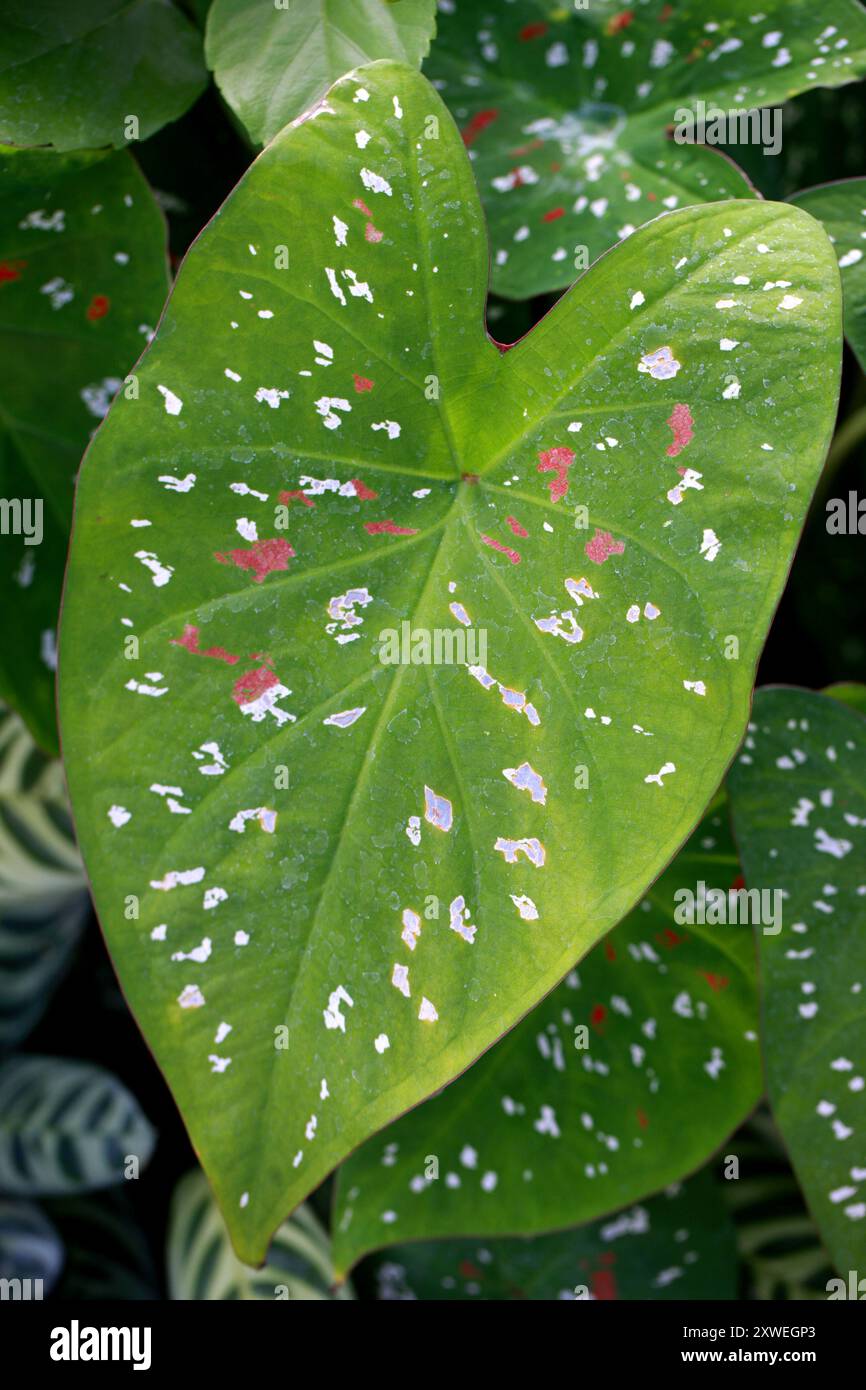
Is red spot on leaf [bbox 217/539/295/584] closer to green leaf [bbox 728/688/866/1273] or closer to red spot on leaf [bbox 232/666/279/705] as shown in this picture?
red spot on leaf [bbox 232/666/279/705]

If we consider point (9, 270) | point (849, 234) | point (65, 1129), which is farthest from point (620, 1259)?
point (9, 270)

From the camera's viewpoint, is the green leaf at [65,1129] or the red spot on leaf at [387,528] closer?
the red spot on leaf at [387,528]

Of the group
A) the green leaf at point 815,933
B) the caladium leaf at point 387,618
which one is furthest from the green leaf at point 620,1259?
the caladium leaf at point 387,618

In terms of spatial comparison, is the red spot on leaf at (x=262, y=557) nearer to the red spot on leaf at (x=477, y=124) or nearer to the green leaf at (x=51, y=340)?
the green leaf at (x=51, y=340)

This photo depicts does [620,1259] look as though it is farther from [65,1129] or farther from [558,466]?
[558,466]
